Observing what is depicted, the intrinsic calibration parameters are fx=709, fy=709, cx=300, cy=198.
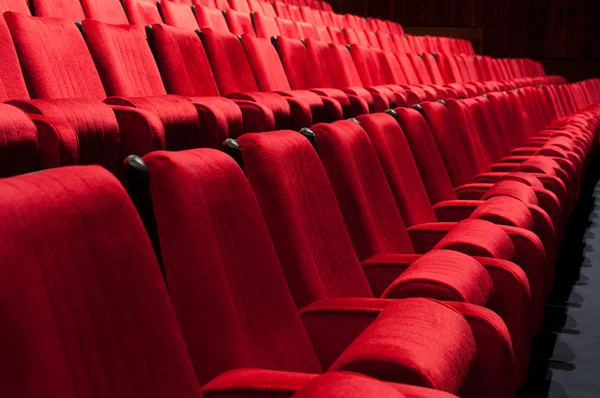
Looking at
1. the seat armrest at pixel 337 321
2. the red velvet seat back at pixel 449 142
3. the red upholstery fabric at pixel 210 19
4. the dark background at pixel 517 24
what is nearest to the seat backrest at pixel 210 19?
the red upholstery fabric at pixel 210 19

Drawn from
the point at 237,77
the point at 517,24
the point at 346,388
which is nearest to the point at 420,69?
the point at 237,77

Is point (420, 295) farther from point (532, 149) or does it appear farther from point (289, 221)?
point (532, 149)

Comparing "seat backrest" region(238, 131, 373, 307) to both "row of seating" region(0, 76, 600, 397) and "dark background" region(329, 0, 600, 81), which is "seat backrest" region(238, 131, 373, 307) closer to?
"row of seating" region(0, 76, 600, 397)

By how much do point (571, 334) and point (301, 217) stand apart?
0.23m

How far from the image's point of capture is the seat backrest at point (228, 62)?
45 cm

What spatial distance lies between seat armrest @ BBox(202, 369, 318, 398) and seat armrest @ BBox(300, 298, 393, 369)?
57mm

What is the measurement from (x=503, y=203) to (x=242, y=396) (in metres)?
0.25

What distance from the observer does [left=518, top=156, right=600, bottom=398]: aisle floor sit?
34 cm

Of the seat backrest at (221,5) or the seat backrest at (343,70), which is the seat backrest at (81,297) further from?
the seat backrest at (221,5)

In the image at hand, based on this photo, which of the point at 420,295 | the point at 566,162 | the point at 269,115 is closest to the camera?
the point at 420,295

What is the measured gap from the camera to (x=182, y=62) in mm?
411

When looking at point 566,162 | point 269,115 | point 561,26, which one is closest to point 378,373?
point 269,115

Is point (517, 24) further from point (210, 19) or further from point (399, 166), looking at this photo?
point (399, 166)

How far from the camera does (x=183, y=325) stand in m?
0.18
